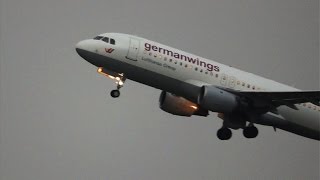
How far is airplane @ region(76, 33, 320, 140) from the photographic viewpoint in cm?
4962

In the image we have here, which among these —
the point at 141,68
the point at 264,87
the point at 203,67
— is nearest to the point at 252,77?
the point at 264,87

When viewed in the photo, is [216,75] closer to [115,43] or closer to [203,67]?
[203,67]

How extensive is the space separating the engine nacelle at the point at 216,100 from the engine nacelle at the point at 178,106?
532 centimetres

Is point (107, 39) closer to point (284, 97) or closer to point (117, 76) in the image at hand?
point (117, 76)

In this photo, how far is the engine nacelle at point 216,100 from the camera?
49.0 m

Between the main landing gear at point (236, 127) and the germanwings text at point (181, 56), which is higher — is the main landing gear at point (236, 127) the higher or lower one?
the lower one

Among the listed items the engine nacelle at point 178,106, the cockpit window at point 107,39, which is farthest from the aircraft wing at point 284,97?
the cockpit window at point 107,39

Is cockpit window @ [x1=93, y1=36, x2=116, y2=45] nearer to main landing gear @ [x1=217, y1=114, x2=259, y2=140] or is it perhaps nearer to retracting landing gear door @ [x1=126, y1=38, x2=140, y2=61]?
retracting landing gear door @ [x1=126, y1=38, x2=140, y2=61]

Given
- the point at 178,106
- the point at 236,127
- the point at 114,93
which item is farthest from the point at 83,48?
the point at 236,127

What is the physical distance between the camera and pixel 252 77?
53562mm

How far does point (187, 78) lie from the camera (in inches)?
1980

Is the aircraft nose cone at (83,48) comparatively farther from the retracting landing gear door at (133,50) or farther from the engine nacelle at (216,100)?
the engine nacelle at (216,100)

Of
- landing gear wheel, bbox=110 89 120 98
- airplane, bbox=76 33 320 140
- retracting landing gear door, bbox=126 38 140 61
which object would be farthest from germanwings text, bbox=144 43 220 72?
landing gear wheel, bbox=110 89 120 98

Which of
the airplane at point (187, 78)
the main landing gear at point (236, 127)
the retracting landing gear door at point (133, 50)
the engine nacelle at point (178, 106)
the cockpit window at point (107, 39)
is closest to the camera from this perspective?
the airplane at point (187, 78)
